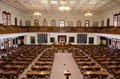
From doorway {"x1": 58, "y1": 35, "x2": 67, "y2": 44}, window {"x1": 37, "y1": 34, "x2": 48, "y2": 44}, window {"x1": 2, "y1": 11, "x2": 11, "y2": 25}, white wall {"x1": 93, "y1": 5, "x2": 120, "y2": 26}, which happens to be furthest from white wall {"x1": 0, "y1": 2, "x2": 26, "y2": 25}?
white wall {"x1": 93, "y1": 5, "x2": 120, "y2": 26}

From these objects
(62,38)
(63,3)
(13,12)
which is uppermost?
(63,3)

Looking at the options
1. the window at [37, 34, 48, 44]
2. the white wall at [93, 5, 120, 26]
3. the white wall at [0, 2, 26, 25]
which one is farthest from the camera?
the window at [37, 34, 48, 44]


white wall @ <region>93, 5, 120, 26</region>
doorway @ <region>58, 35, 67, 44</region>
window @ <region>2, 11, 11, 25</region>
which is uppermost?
white wall @ <region>93, 5, 120, 26</region>

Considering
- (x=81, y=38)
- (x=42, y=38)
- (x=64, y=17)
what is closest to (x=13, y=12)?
(x=42, y=38)

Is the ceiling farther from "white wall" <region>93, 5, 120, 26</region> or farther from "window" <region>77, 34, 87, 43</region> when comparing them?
"window" <region>77, 34, 87, 43</region>

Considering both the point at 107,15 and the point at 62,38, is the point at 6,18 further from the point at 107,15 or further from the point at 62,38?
the point at 107,15

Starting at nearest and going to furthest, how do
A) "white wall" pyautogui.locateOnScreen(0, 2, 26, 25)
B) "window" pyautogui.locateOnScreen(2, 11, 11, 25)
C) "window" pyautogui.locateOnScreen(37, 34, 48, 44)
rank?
"white wall" pyautogui.locateOnScreen(0, 2, 26, 25)
"window" pyautogui.locateOnScreen(2, 11, 11, 25)
"window" pyautogui.locateOnScreen(37, 34, 48, 44)

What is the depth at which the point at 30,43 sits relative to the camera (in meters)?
35.8

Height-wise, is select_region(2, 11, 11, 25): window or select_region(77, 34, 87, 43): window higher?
select_region(2, 11, 11, 25): window

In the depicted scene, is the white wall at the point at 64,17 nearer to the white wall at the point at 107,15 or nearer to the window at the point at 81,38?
the white wall at the point at 107,15

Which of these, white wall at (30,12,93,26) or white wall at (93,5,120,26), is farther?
white wall at (30,12,93,26)

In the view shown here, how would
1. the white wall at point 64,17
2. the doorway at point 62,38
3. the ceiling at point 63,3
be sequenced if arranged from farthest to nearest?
the white wall at point 64,17 → the doorway at point 62,38 → the ceiling at point 63,3

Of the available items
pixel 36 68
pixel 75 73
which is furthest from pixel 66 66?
pixel 36 68

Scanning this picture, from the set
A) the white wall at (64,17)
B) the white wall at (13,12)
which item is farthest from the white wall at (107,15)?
the white wall at (13,12)
